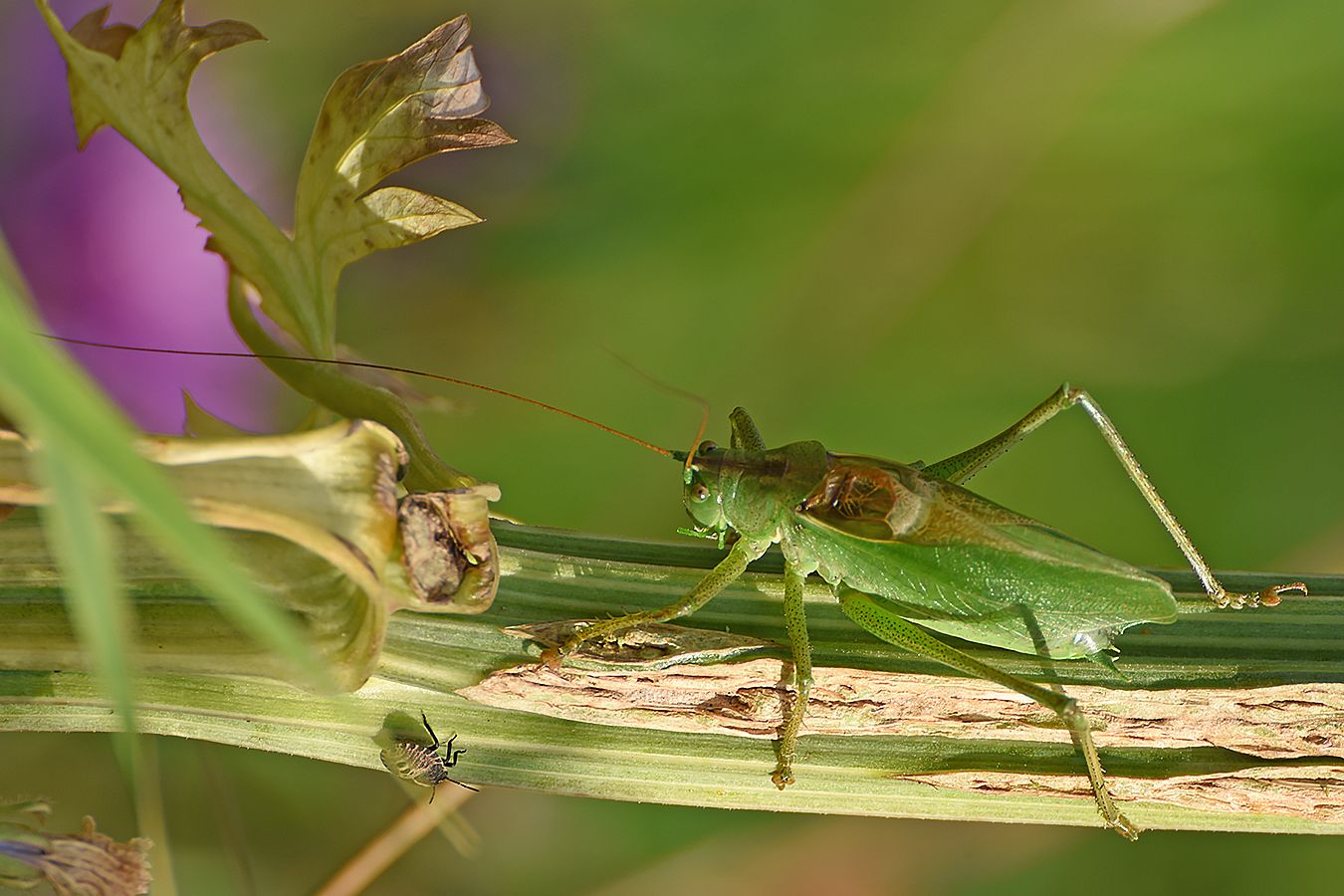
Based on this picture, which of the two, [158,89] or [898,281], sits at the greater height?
[898,281]

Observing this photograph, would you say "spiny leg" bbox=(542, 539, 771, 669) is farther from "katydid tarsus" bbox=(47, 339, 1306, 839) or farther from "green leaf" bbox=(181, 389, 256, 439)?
"green leaf" bbox=(181, 389, 256, 439)

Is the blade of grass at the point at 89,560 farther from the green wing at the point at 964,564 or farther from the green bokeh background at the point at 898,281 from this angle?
the green bokeh background at the point at 898,281

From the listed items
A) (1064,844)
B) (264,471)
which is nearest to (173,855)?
(264,471)

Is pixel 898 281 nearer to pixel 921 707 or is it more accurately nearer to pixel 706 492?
pixel 706 492

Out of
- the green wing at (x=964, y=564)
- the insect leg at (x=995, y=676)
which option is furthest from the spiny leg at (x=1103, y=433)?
the insect leg at (x=995, y=676)

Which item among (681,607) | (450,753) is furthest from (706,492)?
(450,753)

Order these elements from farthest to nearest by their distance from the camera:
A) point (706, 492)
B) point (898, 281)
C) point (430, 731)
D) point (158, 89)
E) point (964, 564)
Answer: point (898, 281)
point (706, 492)
point (964, 564)
point (430, 731)
point (158, 89)

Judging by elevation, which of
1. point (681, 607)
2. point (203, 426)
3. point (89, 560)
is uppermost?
point (203, 426)
